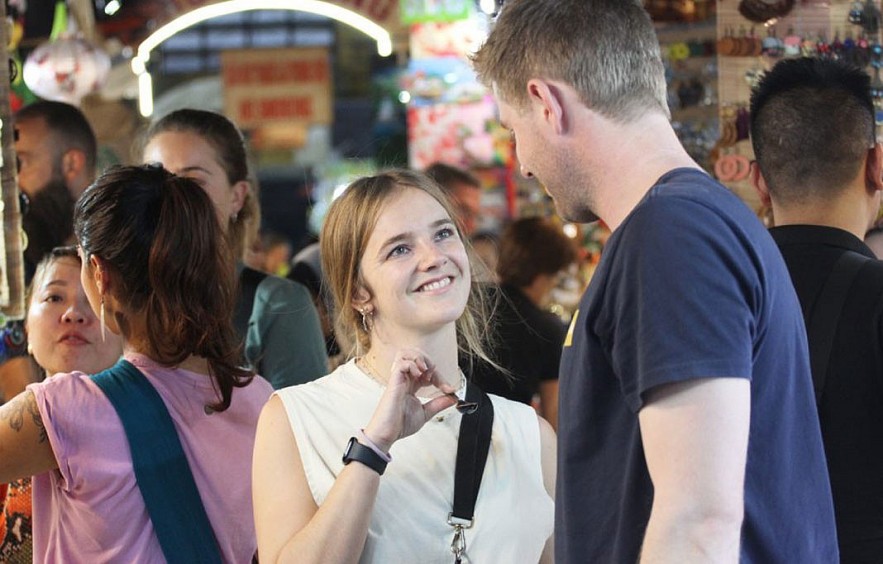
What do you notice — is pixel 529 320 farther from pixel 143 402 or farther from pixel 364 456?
pixel 364 456

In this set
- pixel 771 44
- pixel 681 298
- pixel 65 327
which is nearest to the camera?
pixel 681 298

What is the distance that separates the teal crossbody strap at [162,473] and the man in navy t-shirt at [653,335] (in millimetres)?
928

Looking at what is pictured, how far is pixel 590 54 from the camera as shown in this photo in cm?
176

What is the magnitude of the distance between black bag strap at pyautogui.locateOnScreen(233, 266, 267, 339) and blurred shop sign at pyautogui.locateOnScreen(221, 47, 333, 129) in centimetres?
757

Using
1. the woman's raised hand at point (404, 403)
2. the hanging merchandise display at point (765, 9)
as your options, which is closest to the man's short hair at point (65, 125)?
the hanging merchandise display at point (765, 9)

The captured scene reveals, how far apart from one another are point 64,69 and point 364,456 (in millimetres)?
4831

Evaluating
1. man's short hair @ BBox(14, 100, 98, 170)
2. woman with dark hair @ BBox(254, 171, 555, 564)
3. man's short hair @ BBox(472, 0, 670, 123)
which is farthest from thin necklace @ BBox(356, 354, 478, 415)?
man's short hair @ BBox(14, 100, 98, 170)

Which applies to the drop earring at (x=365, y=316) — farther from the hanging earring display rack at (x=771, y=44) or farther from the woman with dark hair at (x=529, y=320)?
the hanging earring display rack at (x=771, y=44)

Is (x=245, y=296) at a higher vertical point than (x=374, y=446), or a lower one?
higher

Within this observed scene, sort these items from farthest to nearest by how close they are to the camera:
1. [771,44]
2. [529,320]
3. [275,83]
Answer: [275,83], [529,320], [771,44]

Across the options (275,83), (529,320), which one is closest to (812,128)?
(529,320)

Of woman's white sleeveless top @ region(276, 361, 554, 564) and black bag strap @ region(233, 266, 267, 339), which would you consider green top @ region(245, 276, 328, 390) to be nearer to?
black bag strap @ region(233, 266, 267, 339)

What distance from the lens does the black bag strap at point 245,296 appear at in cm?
338

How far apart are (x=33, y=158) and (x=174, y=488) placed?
2183 mm
